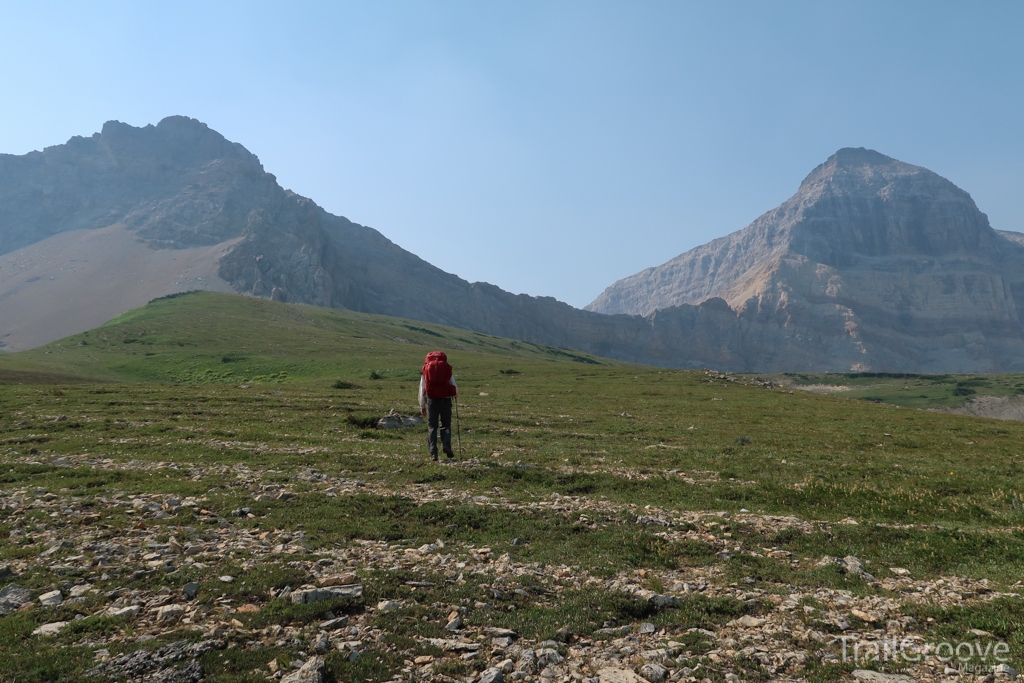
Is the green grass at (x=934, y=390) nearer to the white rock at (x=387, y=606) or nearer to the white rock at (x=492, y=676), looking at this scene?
the white rock at (x=387, y=606)

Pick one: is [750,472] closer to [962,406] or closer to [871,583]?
[871,583]

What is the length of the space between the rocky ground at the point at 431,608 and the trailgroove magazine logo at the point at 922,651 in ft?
0.17

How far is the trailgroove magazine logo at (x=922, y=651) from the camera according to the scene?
7922mm

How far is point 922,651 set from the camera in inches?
325

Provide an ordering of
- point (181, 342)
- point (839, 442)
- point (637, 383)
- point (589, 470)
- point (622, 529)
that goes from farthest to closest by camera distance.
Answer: point (181, 342) < point (637, 383) < point (839, 442) < point (589, 470) < point (622, 529)

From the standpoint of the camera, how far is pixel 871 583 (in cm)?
1097

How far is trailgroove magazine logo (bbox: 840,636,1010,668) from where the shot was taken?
7922 millimetres

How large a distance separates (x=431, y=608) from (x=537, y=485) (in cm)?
911

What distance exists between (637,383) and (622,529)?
58.8 meters

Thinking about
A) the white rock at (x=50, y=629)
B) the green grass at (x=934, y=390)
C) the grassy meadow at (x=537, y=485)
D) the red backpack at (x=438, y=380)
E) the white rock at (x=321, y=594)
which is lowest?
the green grass at (x=934, y=390)

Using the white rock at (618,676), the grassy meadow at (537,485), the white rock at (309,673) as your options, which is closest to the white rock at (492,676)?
the grassy meadow at (537,485)

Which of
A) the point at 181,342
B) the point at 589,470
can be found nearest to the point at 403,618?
the point at 589,470

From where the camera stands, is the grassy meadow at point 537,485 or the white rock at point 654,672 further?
the grassy meadow at point 537,485

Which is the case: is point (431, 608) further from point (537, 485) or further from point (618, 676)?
point (537, 485)
